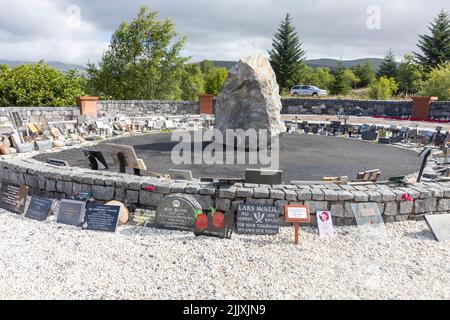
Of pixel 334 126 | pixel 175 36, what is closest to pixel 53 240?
pixel 334 126

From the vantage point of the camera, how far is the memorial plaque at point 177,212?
6.14 meters

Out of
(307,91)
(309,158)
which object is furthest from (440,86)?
(309,158)

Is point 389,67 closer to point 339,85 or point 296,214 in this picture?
point 339,85

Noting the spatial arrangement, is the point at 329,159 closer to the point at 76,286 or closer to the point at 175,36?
the point at 76,286

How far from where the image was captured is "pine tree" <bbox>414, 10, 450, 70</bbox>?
145 ft

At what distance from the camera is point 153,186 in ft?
21.5

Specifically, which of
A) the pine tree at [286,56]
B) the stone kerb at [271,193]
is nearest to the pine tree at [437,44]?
the pine tree at [286,56]

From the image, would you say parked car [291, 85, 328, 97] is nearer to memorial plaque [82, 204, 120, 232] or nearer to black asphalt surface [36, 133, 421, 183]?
black asphalt surface [36, 133, 421, 183]

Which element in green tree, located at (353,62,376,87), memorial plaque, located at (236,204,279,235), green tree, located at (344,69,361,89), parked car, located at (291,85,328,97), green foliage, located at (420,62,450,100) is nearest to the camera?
memorial plaque, located at (236,204,279,235)

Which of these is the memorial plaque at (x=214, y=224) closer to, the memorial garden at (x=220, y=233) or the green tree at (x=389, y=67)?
the memorial garden at (x=220, y=233)

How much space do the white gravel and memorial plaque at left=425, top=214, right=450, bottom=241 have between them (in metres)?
0.14

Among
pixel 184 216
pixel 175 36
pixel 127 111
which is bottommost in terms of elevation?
pixel 184 216

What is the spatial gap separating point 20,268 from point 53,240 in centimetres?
87

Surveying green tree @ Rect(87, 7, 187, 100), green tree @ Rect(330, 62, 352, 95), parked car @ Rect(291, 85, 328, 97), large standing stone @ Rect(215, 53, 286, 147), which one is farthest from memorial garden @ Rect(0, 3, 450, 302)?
green tree @ Rect(330, 62, 352, 95)
